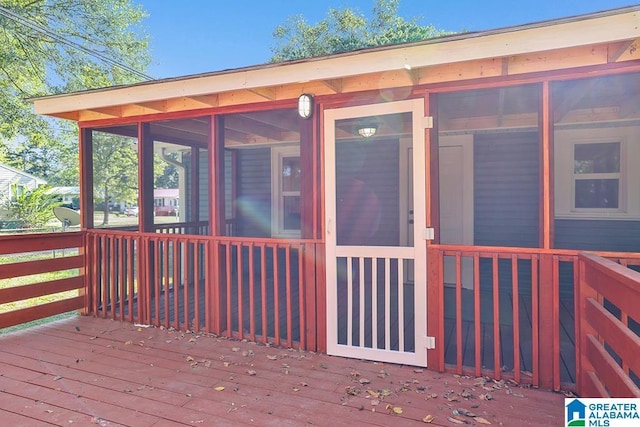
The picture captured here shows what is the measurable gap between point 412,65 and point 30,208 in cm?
1468

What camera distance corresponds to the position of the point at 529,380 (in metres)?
2.58

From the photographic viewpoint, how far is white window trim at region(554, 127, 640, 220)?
175 inches

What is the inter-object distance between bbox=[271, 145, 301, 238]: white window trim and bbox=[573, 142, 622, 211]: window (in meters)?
3.80

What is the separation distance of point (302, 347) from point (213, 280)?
107cm

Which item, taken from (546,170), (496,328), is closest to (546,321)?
(496,328)

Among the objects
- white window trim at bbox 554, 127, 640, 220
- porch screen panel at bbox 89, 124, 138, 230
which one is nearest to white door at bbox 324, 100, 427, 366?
white window trim at bbox 554, 127, 640, 220

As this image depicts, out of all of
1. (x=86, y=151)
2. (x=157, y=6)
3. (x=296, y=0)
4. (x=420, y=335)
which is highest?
(x=296, y=0)

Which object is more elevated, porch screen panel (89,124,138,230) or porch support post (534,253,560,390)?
porch screen panel (89,124,138,230)

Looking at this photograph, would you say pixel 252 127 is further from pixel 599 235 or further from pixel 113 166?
pixel 113 166

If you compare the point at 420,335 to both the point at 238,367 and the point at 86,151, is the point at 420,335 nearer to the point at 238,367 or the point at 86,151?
the point at 238,367

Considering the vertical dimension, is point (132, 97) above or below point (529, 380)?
above

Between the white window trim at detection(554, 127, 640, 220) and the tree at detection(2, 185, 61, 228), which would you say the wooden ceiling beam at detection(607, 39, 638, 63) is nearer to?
the white window trim at detection(554, 127, 640, 220)

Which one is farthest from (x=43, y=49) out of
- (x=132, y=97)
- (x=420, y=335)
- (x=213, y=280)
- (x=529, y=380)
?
(x=529, y=380)

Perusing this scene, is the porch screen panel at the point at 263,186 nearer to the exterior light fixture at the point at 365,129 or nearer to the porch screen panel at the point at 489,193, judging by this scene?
the exterior light fixture at the point at 365,129
